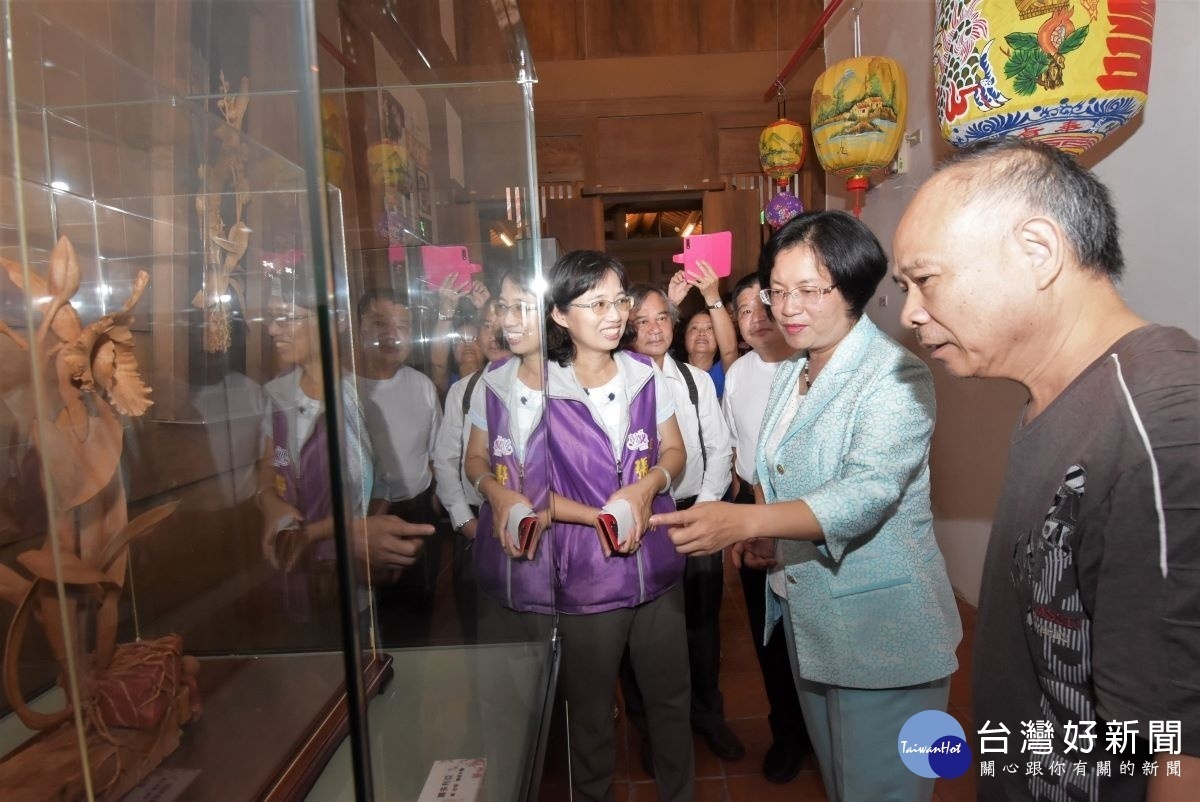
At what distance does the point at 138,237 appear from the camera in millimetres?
771

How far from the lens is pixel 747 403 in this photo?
215cm

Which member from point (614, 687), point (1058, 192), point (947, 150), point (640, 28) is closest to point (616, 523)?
point (614, 687)

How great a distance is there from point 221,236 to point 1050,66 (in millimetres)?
1518

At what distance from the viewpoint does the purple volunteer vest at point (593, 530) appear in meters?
1.50

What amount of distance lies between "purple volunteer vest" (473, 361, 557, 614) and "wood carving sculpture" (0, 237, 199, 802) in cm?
42

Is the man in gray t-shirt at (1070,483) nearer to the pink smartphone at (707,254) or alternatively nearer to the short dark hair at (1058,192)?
the short dark hair at (1058,192)

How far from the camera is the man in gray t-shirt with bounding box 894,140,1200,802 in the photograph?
0.62 metres

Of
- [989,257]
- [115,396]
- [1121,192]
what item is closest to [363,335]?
[115,396]

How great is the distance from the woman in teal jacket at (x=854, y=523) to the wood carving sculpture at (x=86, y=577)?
2.52 feet

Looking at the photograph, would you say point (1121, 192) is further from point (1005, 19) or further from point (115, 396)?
point (115, 396)

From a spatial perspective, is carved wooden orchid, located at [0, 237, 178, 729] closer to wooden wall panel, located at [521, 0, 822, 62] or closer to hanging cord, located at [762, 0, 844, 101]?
hanging cord, located at [762, 0, 844, 101]

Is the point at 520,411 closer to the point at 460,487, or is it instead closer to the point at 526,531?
the point at 526,531

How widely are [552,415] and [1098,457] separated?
1.07 m

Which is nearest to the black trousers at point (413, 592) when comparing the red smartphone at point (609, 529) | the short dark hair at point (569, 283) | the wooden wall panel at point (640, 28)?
the red smartphone at point (609, 529)
